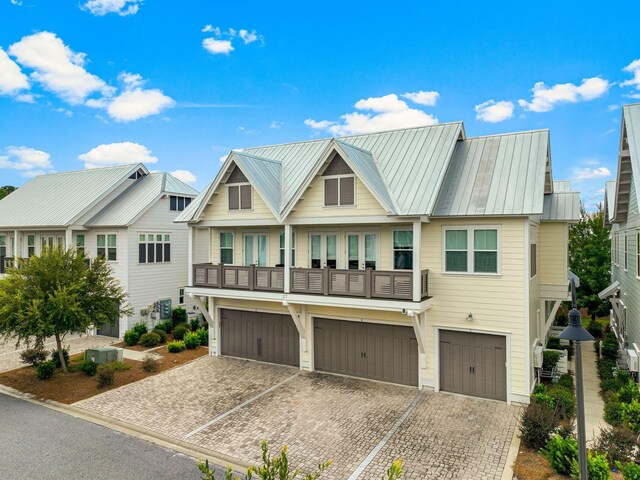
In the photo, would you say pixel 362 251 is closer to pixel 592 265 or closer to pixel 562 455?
pixel 562 455

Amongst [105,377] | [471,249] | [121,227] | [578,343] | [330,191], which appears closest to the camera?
[578,343]

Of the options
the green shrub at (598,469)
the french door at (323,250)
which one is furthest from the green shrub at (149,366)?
the green shrub at (598,469)

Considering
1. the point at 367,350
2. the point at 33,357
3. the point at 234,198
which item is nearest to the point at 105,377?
the point at 33,357

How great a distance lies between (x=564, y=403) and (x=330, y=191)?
10.4 m

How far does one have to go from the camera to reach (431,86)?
79.6ft

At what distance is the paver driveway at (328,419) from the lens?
34.7ft

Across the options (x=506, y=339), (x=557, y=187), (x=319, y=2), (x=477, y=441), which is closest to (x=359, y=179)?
(x=506, y=339)

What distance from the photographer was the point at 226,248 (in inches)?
789

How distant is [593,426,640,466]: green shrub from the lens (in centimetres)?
988

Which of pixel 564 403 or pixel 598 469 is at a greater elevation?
pixel 598 469

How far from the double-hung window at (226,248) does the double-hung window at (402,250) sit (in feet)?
26.7

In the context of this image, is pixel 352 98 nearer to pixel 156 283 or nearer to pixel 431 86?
pixel 431 86

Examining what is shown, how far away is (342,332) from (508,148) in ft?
32.2

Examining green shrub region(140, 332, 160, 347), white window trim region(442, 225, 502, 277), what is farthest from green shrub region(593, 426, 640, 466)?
green shrub region(140, 332, 160, 347)
